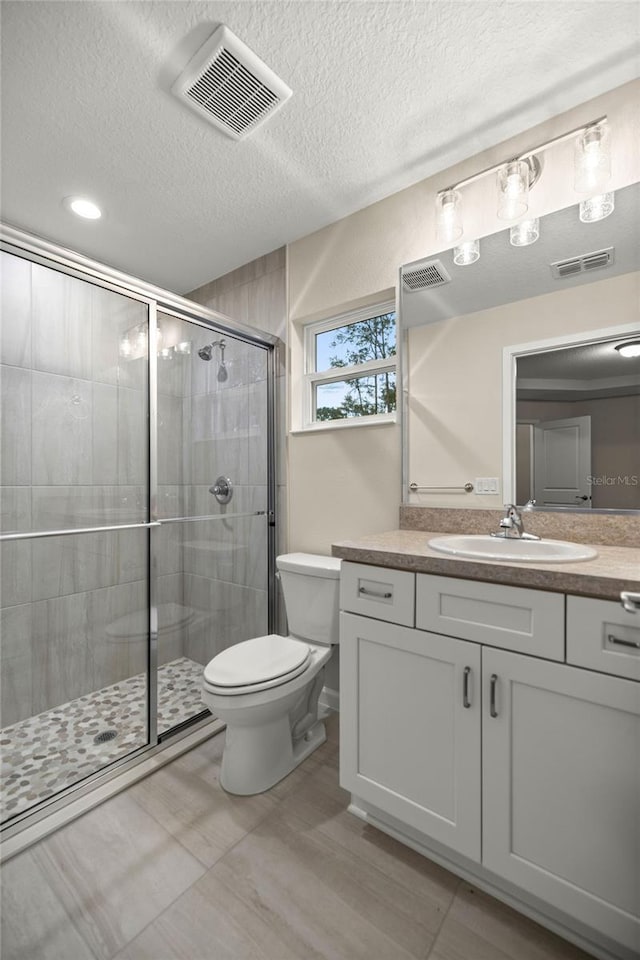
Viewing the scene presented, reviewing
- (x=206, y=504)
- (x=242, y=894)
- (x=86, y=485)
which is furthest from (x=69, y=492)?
(x=242, y=894)

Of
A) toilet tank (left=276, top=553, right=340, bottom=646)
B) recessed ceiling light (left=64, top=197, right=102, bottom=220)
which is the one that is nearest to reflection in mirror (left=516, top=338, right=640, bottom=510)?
Answer: toilet tank (left=276, top=553, right=340, bottom=646)

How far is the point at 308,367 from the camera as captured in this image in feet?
7.77

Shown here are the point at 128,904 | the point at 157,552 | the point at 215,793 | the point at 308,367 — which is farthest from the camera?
the point at 308,367

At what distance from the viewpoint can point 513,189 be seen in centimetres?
153

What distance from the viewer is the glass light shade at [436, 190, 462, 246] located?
1.66 meters

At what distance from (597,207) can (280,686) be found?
6.48 ft

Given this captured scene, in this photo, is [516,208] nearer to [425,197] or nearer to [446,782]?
[425,197]

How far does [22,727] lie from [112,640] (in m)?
0.44

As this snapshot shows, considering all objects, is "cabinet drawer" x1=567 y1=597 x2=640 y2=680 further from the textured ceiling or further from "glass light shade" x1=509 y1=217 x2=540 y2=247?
the textured ceiling

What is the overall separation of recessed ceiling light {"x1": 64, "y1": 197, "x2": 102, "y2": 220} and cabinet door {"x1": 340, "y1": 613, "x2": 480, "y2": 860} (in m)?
2.17

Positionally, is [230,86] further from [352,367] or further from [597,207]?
[597,207]

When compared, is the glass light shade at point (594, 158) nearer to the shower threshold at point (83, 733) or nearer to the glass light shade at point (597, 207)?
the glass light shade at point (597, 207)

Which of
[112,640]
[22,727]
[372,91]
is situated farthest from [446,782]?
[372,91]

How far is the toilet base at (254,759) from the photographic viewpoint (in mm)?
1530
